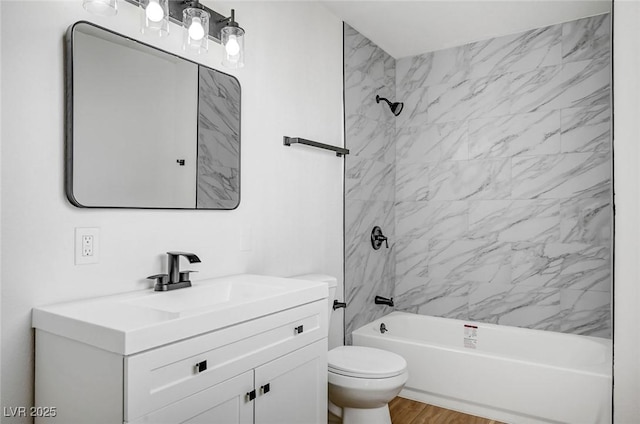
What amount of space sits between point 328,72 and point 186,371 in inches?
85.0

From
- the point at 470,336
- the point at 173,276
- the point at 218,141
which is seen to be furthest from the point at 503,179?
the point at 173,276

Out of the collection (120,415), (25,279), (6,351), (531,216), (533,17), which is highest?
(533,17)

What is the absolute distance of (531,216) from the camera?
3145 millimetres

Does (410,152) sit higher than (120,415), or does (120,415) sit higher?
(410,152)

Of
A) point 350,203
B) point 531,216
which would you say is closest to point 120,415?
point 350,203

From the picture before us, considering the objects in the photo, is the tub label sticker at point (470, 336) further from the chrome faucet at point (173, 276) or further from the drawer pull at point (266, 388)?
the chrome faucet at point (173, 276)

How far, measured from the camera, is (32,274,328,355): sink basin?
3.88 ft

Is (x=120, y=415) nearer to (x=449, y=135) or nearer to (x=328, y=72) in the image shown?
(x=328, y=72)

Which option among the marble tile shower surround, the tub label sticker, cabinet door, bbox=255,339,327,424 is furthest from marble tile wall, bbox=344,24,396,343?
cabinet door, bbox=255,339,327,424

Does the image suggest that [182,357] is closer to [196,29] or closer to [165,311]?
[165,311]

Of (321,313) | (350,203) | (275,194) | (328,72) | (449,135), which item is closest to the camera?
(321,313)

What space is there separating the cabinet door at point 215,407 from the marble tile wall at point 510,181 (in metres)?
2.30

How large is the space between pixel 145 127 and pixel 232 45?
0.55 meters

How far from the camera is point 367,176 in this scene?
A: 3320mm
